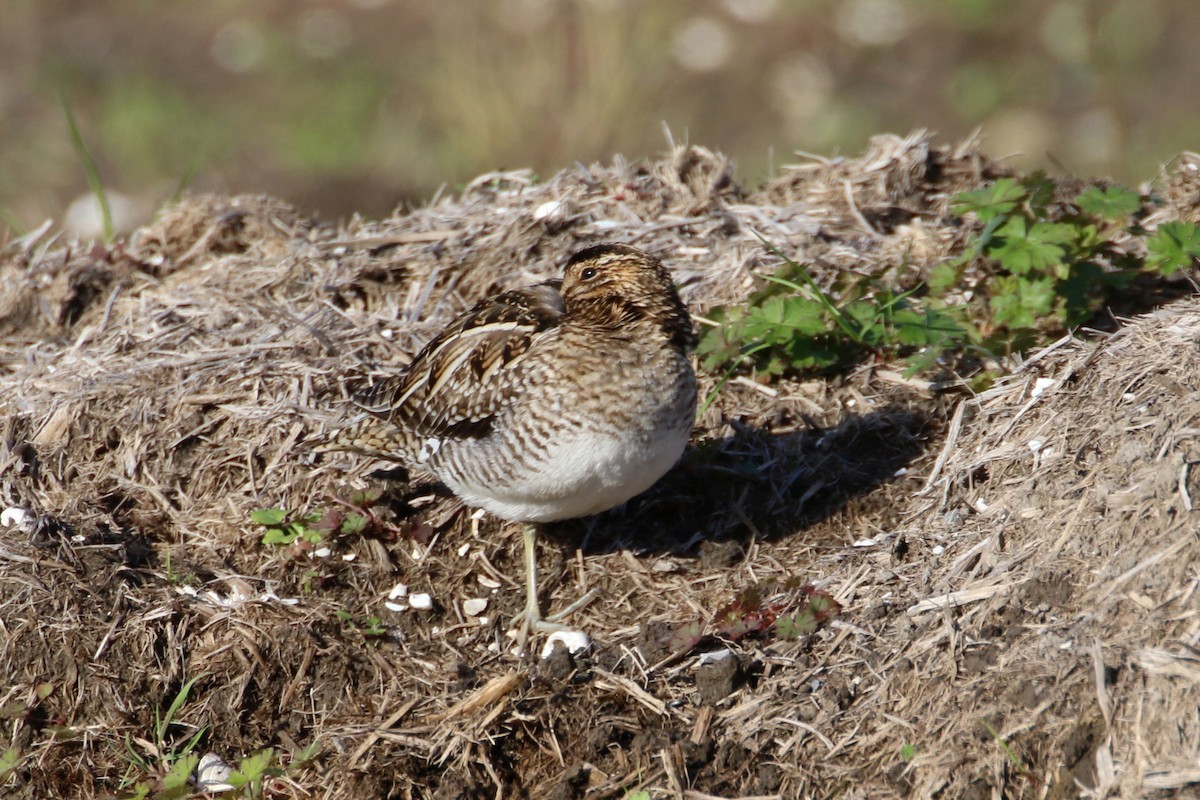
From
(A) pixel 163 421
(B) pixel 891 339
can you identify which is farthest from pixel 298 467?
A: (B) pixel 891 339

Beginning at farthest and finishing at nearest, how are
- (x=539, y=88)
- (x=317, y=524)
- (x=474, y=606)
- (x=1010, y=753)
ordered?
(x=539, y=88) < (x=317, y=524) < (x=474, y=606) < (x=1010, y=753)

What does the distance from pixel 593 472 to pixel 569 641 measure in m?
0.63

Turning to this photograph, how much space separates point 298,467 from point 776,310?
6.43 feet

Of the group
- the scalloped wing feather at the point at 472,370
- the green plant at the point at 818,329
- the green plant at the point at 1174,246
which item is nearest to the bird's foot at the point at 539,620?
the scalloped wing feather at the point at 472,370

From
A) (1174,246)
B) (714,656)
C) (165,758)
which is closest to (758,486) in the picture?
(714,656)

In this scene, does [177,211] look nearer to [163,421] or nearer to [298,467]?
[163,421]

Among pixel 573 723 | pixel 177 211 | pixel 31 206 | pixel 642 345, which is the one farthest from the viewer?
pixel 31 206

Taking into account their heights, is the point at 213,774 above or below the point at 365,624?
below

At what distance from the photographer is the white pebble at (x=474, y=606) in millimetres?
4652

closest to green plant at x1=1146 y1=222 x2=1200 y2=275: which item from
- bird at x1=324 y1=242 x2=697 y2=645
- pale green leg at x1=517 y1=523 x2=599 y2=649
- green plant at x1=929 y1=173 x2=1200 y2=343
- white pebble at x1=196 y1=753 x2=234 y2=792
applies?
green plant at x1=929 y1=173 x2=1200 y2=343

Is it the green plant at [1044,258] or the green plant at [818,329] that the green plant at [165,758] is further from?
the green plant at [1044,258]

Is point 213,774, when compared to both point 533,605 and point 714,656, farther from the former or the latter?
point 714,656

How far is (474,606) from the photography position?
15.3 ft

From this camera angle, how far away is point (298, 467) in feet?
16.6
